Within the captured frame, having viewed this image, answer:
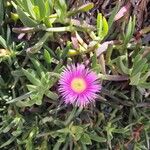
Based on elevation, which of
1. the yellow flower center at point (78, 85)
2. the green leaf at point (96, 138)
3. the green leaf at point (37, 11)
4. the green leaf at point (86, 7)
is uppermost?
the green leaf at point (37, 11)

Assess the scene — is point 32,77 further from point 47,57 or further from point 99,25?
point 99,25

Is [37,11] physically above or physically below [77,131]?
above

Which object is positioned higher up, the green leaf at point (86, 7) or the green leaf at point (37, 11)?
the green leaf at point (37, 11)

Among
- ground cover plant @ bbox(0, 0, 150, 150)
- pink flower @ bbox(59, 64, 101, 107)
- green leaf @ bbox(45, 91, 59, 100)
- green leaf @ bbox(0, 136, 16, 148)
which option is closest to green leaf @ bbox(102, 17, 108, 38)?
ground cover plant @ bbox(0, 0, 150, 150)

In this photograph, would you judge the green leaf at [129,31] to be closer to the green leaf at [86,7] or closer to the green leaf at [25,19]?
the green leaf at [86,7]

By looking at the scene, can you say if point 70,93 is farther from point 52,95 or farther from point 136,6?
point 136,6

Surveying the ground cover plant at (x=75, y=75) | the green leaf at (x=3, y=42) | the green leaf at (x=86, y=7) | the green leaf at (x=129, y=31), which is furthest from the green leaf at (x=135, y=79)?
the green leaf at (x=3, y=42)

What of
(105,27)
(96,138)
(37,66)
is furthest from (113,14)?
(96,138)

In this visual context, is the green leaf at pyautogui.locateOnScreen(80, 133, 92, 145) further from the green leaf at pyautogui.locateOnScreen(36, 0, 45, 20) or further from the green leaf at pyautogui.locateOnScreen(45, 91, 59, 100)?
the green leaf at pyautogui.locateOnScreen(36, 0, 45, 20)
